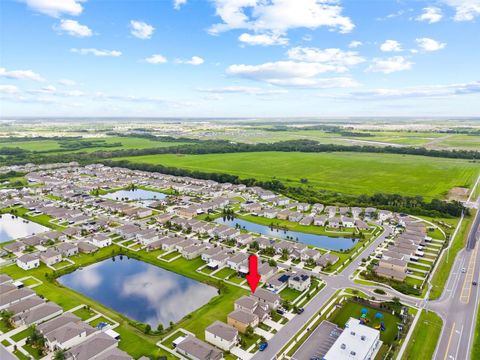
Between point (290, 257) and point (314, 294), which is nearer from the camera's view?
point (314, 294)

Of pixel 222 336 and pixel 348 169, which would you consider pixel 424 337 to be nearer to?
pixel 222 336

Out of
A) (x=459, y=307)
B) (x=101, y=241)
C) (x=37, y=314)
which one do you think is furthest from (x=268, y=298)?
(x=101, y=241)

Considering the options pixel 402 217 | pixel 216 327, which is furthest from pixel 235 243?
pixel 402 217

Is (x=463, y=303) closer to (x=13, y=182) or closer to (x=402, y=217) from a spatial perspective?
(x=402, y=217)

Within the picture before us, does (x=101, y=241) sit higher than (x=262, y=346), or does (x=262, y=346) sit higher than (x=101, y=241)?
(x=101, y=241)

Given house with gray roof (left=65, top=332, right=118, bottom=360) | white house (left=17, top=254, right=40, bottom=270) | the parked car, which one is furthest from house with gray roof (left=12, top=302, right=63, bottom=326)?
the parked car

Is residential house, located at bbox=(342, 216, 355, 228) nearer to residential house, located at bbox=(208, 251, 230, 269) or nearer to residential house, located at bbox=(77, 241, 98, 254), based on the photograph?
residential house, located at bbox=(208, 251, 230, 269)
